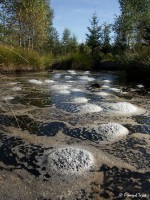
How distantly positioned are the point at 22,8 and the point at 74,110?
22.9 m

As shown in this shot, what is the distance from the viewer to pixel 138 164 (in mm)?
3371

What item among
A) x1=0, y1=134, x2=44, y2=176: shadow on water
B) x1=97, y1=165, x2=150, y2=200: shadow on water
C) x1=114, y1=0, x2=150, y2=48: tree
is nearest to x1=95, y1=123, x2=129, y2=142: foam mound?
x1=97, y1=165, x2=150, y2=200: shadow on water

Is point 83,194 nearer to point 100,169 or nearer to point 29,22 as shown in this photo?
point 100,169

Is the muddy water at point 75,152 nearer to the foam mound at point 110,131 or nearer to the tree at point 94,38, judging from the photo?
the foam mound at point 110,131

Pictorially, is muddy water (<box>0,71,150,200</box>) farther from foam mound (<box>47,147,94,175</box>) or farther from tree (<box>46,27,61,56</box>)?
tree (<box>46,27,61,56</box>)

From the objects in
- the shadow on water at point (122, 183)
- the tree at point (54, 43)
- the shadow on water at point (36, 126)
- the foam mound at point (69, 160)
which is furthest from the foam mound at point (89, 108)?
the tree at point (54, 43)

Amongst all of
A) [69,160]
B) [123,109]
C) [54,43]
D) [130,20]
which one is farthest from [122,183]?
[54,43]

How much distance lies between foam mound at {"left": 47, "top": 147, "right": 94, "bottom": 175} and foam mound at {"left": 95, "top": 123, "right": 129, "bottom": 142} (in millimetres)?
705

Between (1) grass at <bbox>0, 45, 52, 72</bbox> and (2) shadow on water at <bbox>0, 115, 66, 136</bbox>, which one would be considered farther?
(1) grass at <bbox>0, 45, 52, 72</bbox>

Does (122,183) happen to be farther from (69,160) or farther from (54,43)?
(54,43)

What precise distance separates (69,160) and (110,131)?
1.24 meters

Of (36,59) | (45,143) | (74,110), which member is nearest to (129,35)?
(36,59)

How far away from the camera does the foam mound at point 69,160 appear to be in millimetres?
3169

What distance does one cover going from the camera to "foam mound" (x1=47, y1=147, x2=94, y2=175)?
10.4 feet
